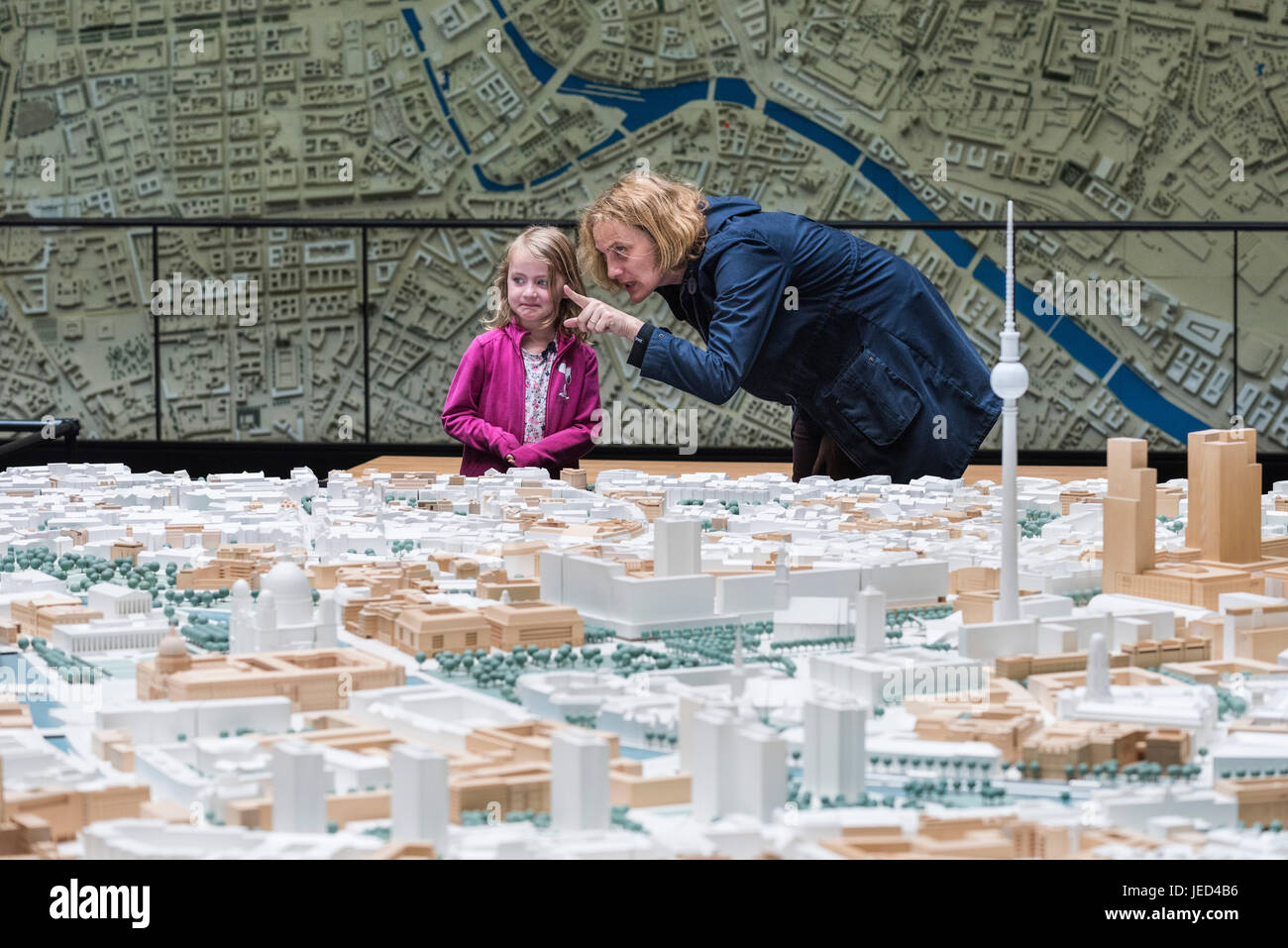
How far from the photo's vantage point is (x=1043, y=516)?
167 inches

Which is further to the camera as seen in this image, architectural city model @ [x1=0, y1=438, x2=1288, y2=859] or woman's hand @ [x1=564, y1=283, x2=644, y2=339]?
woman's hand @ [x1=564, y1=283, x2=644, y2=339]

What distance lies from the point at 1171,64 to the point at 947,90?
0.94m

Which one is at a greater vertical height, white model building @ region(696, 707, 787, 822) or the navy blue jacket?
the navy blue jacket

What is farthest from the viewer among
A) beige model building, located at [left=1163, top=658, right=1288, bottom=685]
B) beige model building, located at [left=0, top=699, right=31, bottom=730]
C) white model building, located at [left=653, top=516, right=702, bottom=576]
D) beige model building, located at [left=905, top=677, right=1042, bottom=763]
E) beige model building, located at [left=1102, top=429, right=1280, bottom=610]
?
beige model building, located at [left=1102, top=429, right=1280, bottom=610]

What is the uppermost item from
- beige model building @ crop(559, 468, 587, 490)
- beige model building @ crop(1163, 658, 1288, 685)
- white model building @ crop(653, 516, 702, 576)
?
beige model building @ crop(559, 468, 587, 490)

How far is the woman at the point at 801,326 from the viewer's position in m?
3.98

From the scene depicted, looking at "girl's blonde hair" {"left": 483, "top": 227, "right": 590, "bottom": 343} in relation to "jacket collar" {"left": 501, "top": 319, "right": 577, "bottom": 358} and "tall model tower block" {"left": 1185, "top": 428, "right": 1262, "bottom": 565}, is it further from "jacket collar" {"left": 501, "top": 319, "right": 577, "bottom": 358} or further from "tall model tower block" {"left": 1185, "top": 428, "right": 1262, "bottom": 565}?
"tall model tower block" {"left": 1185, "top": 428, "right": 1262, "bottom": 565}

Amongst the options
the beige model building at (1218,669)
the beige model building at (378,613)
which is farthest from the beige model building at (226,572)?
the beige model building at (1218,669)

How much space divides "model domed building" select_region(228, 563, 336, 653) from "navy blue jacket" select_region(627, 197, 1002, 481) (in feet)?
4.41

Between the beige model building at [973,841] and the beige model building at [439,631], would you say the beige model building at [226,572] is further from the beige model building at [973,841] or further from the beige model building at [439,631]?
the beige model building at [973,841]

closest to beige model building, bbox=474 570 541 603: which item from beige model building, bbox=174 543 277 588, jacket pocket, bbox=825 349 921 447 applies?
beige model building, bbox=174 543 277 588

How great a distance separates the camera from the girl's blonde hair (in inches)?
180

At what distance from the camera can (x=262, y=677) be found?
2.33m
